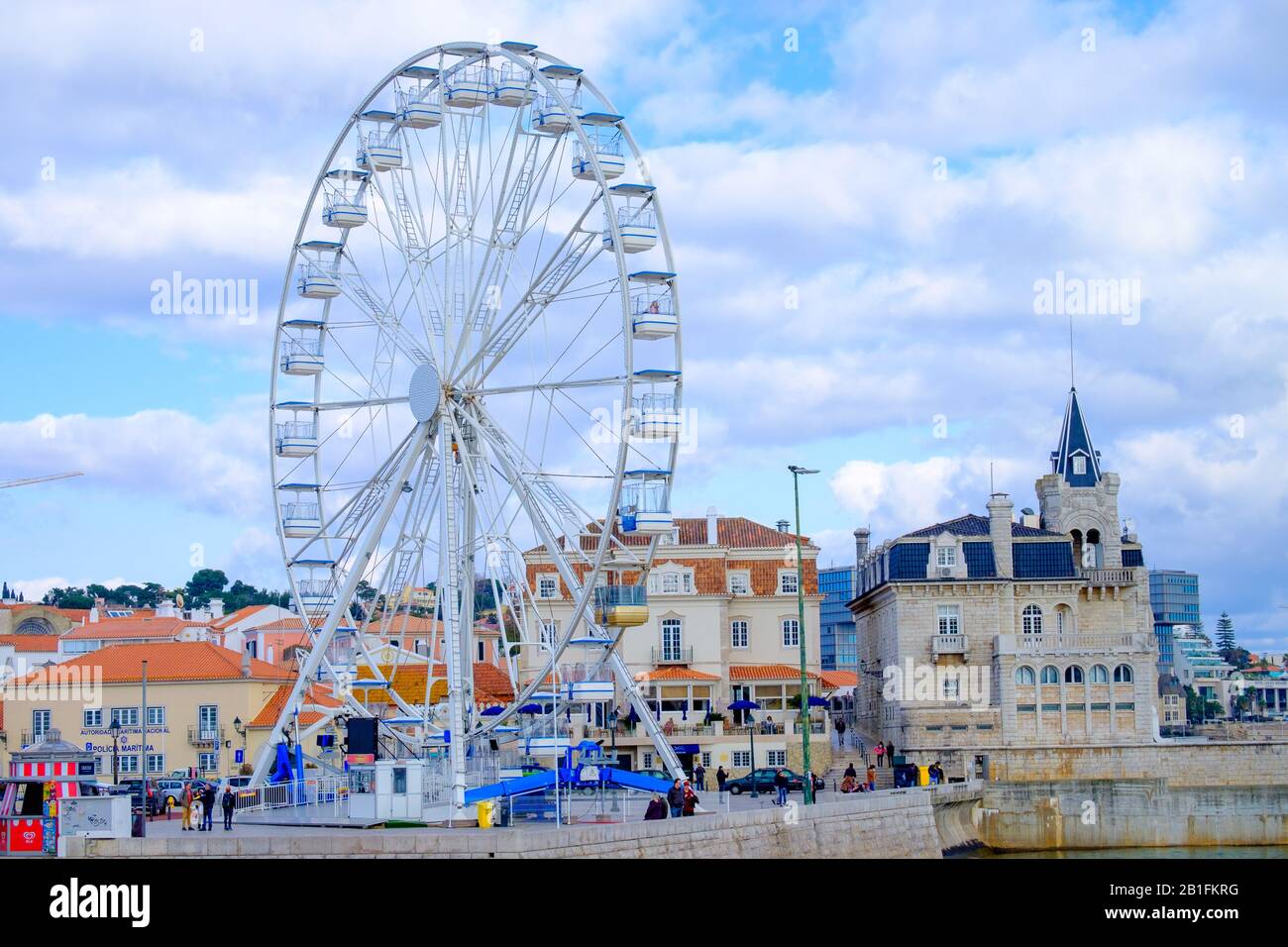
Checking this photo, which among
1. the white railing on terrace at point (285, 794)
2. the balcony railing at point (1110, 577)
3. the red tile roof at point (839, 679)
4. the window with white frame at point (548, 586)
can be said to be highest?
the window with white frame at point (548, 586)

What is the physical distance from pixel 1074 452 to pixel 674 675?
20.3 metres

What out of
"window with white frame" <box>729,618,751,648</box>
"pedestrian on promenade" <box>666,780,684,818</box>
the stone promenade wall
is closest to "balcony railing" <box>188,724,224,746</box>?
"window with white frame" <box>729,618,751,648</box>

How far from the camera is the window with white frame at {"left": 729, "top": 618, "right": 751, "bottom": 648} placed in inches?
3196

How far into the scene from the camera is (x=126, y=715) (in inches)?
2906

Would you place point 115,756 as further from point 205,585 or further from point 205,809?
point 205,585

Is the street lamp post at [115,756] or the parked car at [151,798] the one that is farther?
the street lamp post at [115,756]

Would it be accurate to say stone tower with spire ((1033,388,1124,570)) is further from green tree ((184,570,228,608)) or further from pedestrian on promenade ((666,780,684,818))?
green tree ((184,570,228,608))

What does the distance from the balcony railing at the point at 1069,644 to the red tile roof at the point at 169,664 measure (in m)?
29.2

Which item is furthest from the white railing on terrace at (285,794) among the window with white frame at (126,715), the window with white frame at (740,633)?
the window with white frame at (740,633)

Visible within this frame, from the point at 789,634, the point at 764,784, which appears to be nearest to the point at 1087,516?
the point at 789,634

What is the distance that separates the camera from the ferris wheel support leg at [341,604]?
162 ft

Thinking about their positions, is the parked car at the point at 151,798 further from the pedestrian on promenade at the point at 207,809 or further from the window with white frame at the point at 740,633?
the window with white frame at the point at 740,633

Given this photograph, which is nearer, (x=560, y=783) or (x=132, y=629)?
(x=560, y=783)

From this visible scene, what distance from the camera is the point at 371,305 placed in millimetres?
51375
